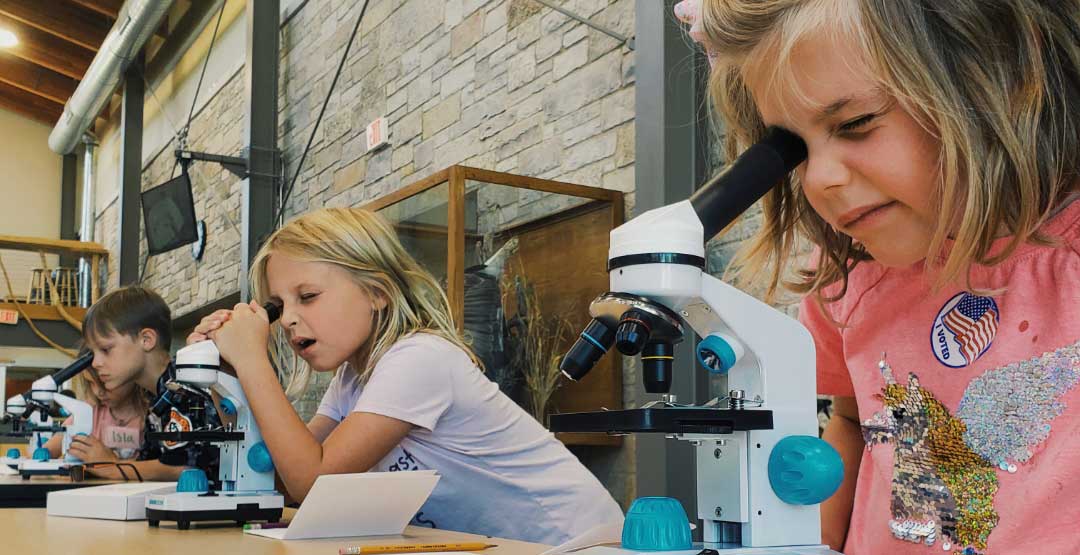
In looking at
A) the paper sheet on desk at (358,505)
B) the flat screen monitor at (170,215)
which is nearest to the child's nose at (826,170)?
the paper sheet on desk at (358,505)

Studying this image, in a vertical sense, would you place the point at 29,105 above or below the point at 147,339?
above

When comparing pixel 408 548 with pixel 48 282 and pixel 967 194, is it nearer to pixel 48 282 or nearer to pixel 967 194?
pixel 967 194

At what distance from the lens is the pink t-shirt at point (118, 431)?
3.48 metres

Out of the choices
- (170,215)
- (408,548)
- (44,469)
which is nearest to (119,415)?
(44,469)

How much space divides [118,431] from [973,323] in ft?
10.8

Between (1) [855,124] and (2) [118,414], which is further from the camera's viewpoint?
(2) [118,414]

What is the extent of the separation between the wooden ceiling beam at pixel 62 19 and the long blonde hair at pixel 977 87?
9.68m

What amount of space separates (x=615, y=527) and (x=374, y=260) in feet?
4.18

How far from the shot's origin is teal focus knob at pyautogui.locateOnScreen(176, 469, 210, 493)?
1.50 metres

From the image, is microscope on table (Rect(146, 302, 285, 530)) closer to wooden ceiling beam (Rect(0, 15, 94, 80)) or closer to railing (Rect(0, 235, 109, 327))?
railing (Rect(0, 235, 109, 327))

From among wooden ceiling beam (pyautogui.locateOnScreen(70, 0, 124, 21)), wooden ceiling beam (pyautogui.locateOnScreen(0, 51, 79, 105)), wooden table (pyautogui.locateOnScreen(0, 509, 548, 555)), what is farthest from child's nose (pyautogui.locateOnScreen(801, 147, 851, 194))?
wooden ceiling beam (pyautogui.locateOnScreen(0, 51, 79, 105))

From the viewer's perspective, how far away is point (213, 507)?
142 centimetres

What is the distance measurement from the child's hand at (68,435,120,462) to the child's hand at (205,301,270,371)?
1.54 metres

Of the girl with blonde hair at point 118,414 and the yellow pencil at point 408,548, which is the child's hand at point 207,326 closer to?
the yellow pencil at point 408,548
